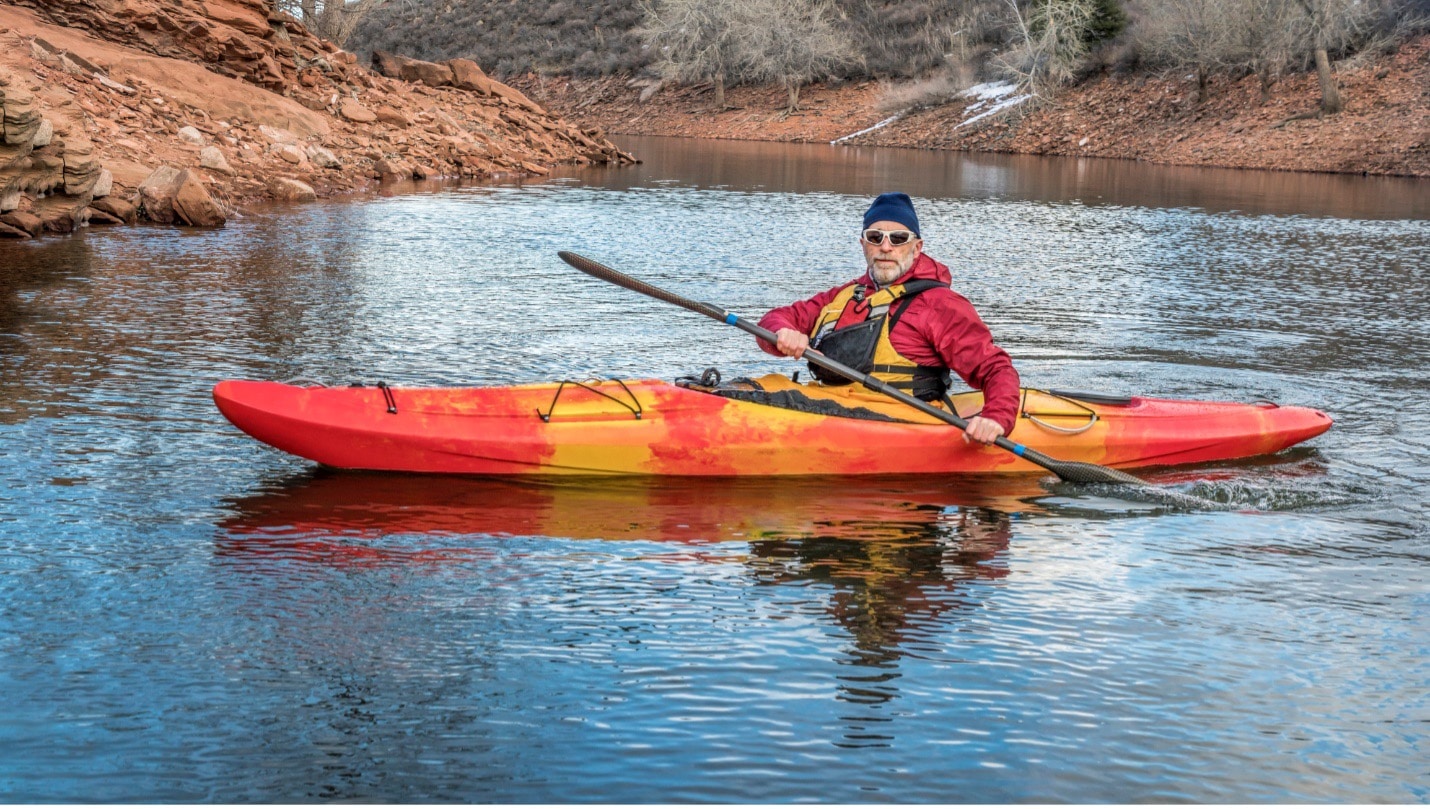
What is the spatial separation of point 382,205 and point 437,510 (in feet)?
41.0

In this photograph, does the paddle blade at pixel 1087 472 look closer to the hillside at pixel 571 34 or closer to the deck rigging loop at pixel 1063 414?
the deck rigging loop at pixel 1063 414

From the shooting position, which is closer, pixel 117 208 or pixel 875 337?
pixel 875 337

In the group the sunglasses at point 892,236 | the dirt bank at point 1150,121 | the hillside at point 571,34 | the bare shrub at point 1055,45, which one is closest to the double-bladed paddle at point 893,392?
the sunglasses at point 892,236

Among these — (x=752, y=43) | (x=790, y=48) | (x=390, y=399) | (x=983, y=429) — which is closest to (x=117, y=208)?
(x=390, y=399)

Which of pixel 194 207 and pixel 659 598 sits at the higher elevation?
pixel 194 207

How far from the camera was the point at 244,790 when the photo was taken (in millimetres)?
3463

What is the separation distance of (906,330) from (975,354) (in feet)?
1.04

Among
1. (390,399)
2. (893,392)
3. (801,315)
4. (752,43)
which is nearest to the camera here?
(390,399)

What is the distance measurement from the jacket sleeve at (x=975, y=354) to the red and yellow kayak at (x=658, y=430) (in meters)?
0.28

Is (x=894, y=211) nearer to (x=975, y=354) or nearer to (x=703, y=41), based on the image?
(x=975, y=354)

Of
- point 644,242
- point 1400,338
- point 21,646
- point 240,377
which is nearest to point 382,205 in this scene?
point 644,242

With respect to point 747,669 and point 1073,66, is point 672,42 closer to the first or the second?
point 1073,66

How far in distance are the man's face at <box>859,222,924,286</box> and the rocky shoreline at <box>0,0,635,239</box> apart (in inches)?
313

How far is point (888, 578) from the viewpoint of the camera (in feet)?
17.1
